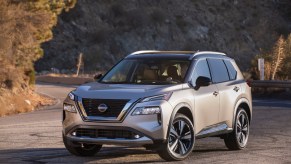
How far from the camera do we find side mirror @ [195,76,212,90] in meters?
11.2

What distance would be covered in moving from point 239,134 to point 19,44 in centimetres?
1910

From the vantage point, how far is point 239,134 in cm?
1259

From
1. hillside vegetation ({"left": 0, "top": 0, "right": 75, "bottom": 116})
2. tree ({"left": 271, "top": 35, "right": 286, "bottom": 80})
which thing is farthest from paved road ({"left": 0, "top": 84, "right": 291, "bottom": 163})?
tree ({"left": 271, "top": 35, "right": 286, "bottom": 80})

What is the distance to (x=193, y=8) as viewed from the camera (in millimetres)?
76125

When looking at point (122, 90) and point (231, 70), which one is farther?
point (231, 70)

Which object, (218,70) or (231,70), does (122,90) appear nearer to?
(218,70)

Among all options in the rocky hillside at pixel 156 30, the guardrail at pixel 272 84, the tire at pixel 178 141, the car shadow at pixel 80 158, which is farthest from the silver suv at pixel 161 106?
the rocky hillside at pixel 156 30

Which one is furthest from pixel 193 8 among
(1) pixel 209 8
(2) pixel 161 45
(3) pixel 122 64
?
(3) pixel 122 64

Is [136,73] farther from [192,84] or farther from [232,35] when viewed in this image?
[232,35]

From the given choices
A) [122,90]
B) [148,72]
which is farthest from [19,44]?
[122,90]

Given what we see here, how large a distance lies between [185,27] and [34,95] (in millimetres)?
41319

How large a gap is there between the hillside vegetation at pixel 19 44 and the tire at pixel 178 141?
Answer: 589 inches

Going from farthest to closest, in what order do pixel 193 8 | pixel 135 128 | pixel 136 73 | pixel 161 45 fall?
pixel 193 8, pixel 161 45, pixel 136 73, pixel 135 128

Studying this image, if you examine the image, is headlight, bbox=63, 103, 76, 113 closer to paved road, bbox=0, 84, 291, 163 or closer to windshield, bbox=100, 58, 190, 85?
paved road, bbox=0, 84, 291, 163
